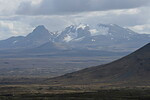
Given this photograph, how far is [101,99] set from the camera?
14138cm

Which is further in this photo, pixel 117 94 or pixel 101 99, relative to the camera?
pixel 117 94

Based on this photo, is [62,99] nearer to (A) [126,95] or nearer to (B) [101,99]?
(B) [101,99]

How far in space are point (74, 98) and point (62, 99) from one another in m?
5.24

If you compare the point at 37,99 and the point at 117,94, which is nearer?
the point at 37,99

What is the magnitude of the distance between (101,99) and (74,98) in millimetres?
10597

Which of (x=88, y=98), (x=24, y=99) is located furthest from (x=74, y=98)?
(x=24, y=99)

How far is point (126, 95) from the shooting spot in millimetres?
157125

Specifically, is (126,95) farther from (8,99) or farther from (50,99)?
(8,99)

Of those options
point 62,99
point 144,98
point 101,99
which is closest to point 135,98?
point 144,98

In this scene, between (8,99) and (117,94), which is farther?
(117,94)

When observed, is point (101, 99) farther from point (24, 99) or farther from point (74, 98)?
point (24, 99)

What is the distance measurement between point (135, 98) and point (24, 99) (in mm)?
35697

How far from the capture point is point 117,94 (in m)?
160

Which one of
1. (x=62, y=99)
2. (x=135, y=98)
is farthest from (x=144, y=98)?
(x=62, y=99)
